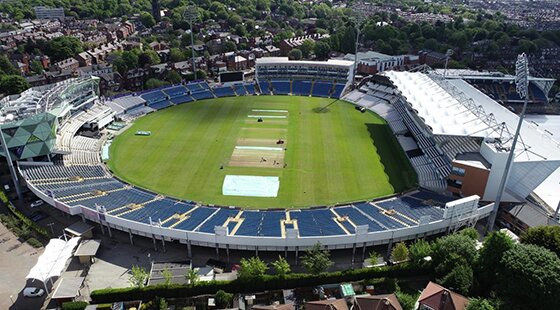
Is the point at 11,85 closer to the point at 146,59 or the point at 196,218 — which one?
the point at 146,59

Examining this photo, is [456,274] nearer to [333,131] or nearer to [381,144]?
[381,144]

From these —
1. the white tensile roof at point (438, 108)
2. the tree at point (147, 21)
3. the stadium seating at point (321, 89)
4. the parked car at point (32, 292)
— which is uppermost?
the white tensile roof at point (438, 108)

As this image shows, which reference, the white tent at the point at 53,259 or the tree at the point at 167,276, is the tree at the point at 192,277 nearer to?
the tree at the point at 167,276

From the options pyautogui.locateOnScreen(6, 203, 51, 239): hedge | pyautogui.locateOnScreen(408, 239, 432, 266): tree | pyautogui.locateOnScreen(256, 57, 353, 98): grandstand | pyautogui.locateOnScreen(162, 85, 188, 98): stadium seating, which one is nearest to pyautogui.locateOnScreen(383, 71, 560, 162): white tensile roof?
pyautogui.locateOnScreen(408, 239, 432, 266): tree

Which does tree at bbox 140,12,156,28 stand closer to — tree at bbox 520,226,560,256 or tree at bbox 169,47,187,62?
tree at bbox 169,47,187,62

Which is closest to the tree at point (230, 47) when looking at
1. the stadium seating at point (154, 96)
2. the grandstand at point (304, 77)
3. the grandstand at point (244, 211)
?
the grandstand at point (304, 77)

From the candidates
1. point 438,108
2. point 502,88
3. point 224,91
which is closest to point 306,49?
point 224,91

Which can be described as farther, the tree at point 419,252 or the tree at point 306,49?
the tree at point 306,49
